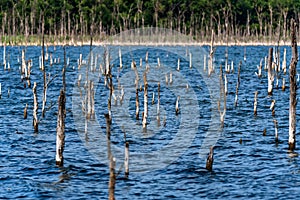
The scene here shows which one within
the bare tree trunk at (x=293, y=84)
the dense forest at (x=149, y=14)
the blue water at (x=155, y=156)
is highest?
the dense forest at (x=149, y=14)

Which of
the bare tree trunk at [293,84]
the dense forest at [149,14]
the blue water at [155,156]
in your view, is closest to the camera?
the blue water at [155,156]

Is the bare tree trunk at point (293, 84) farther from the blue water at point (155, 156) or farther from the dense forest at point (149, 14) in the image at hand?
the dense forest at point (149, 14)

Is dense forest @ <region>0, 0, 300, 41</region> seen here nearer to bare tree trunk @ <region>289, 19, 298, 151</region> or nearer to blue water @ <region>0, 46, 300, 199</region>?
blue water @ <region>0, 46, 300, 199</region>

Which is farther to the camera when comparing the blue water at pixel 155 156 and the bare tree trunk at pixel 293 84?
the bare tree trunk at pixel 293 84

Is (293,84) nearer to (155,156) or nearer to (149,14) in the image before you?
(155,156)

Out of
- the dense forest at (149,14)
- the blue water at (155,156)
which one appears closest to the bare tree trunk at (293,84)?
the blue water at (155,156)

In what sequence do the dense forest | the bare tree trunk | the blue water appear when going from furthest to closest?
1. the dense forest
2. the bare tree trunk
3. the blue water

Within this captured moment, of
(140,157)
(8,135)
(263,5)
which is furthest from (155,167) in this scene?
(263,5)

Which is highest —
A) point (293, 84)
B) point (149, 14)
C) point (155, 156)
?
point (149, 14)

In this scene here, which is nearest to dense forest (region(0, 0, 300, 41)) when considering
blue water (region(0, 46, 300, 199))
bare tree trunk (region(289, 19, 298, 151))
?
blue water (region(0, 46, 300, 199))

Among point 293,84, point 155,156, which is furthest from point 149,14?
point 293,84

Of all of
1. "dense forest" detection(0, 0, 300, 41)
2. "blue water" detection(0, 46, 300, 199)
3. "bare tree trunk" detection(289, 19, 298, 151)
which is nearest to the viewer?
"blue water" detection(0, 46, 300, 199)

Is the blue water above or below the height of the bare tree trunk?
below

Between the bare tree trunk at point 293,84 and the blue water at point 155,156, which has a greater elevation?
the bare tree trunk at point 293,84
